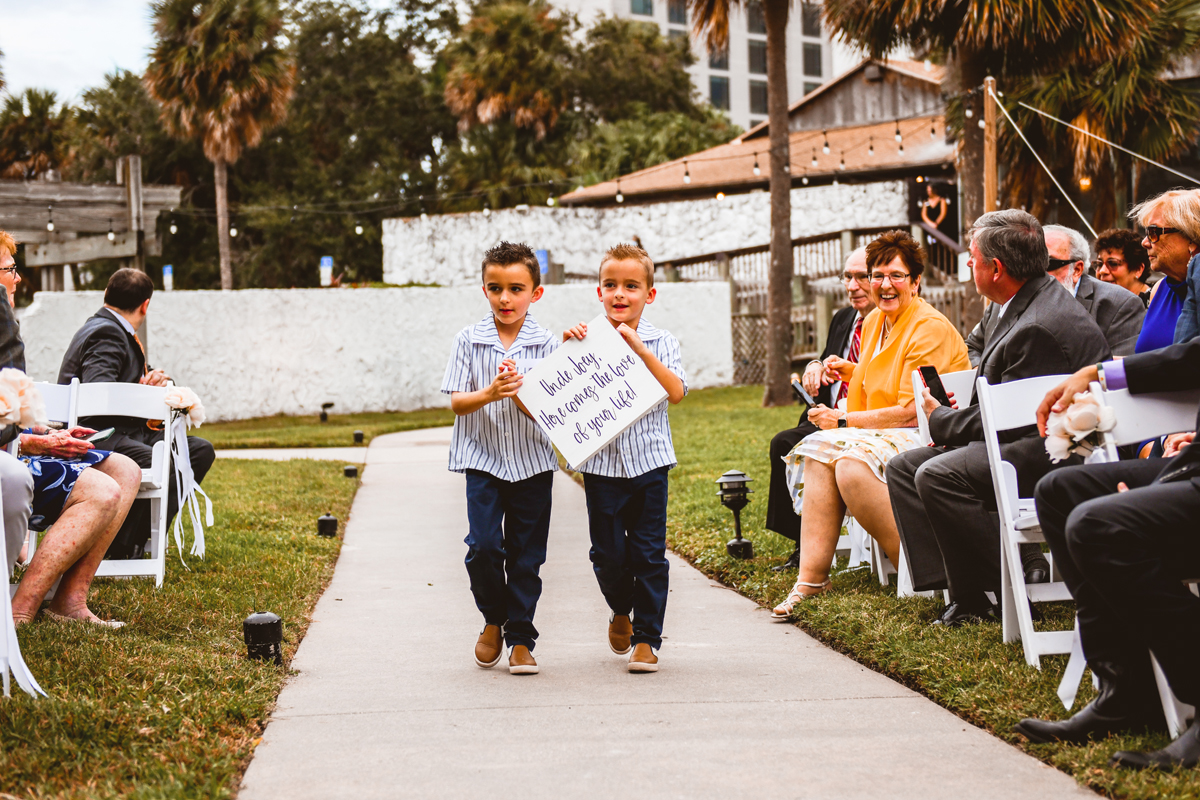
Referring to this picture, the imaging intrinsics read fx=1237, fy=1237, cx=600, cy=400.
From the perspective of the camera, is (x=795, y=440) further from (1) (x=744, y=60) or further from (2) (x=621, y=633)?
(1) (x=744, y=60)

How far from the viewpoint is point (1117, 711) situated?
3600mm

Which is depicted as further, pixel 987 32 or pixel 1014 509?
pixel 987 32

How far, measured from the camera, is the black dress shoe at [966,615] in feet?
16.8

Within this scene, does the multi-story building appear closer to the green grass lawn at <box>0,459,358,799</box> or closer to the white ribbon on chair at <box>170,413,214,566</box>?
the white ribbon on chair at <box>170,413,214,566</box>

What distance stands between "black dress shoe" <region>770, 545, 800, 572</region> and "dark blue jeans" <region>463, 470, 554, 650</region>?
2238 millimetres

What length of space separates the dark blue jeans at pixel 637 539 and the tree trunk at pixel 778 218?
14865 millimetres

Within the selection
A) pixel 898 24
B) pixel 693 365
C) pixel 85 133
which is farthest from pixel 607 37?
pixel 898 24

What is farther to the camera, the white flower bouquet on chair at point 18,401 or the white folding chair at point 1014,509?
the white folding chair at point 1014,509

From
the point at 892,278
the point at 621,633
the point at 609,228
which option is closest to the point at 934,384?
the point at 892,278

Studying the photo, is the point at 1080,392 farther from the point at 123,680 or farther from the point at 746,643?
the point at 123,680

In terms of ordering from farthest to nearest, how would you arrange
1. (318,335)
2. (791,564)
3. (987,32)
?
1. (318,335)
2. (987,32)
3. (791,564)

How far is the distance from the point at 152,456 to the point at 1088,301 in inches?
192

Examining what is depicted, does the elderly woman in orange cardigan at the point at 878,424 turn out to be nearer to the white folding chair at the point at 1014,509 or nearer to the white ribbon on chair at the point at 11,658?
the white folding chair at the point at 1014,509

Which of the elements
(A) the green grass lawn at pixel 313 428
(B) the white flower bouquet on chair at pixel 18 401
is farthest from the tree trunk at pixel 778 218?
(B) the white flower bouquet on chair at pixel 18 401
